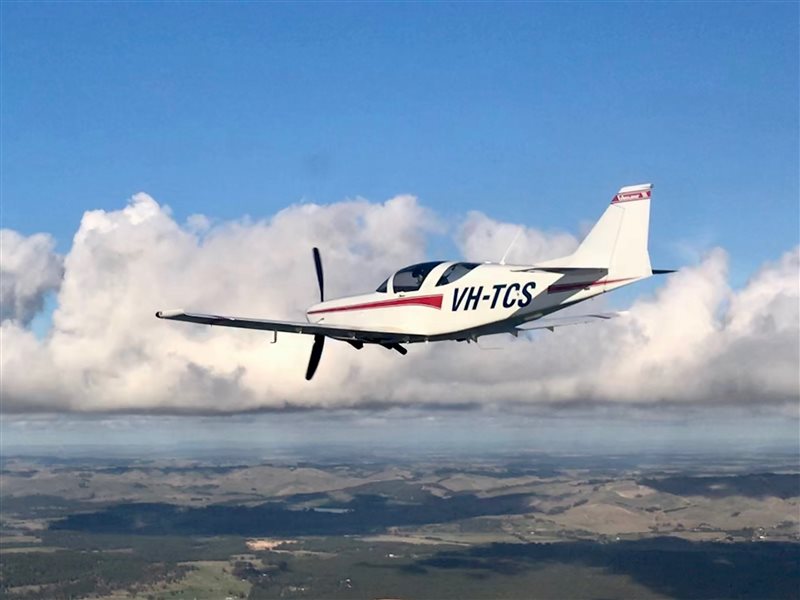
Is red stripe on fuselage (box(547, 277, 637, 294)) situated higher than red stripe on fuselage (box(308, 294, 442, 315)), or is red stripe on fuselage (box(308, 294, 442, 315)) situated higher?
red stripe on fuselage (box(547, 277, 637, 294))

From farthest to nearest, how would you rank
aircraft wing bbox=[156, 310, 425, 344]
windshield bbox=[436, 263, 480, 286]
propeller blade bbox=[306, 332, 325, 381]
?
propeller blade bbox=[306, 332, 325, 381]
windshield bbox=[436, 263, 480, 286]
aircraft wing bbox=[156, 310, 425, 344]

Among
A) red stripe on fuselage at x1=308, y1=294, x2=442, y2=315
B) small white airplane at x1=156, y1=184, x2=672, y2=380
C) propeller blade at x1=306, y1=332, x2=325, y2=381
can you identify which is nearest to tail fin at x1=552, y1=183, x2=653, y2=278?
small white airplane at x1=156, y1=184, x2=672, y2=380

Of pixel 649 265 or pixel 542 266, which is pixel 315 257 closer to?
pixel 542 266

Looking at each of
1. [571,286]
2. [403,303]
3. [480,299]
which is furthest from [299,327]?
[571,286]

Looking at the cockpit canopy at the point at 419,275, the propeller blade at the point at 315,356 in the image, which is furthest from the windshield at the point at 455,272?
the propeller blade at the point at 315,356

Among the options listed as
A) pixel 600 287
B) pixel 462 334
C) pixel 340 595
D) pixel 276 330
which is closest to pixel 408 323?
pixel 462 334

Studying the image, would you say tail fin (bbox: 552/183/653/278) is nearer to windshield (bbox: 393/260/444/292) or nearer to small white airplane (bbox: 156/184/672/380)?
small white airplane (bbox: 156/184/672/380)

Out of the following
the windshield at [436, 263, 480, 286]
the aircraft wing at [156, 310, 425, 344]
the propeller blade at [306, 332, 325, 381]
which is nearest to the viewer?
the aircraft wing at [156, 310, 425, 344]
